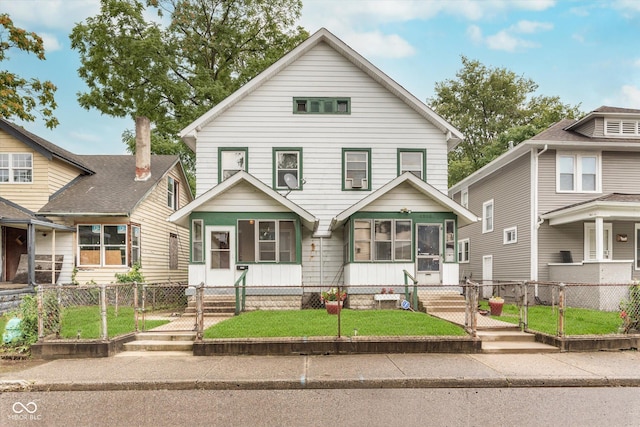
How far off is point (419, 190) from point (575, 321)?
19.0 ft

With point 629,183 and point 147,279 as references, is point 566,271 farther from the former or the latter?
point 147,279

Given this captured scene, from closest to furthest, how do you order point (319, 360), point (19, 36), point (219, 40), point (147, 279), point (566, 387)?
point (566, 387), point (319, 360), point (147, 279), point (19, 36), point (219, 40)

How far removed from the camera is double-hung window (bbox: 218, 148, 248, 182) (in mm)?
15680

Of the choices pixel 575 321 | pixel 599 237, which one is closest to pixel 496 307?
pixel 575 321

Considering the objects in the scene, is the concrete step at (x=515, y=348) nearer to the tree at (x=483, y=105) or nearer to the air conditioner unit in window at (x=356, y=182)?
the air conditioner unit in window at (x=356, y=182)

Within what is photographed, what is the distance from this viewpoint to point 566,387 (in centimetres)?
683

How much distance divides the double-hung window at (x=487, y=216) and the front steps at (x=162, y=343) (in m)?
16.5

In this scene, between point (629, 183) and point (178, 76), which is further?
point (178, 76)

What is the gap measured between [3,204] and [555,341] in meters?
19.7

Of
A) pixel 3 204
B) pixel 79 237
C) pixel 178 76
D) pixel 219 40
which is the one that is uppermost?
pixel 219 40

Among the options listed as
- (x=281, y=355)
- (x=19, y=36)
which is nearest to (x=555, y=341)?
(x=281, y=355)

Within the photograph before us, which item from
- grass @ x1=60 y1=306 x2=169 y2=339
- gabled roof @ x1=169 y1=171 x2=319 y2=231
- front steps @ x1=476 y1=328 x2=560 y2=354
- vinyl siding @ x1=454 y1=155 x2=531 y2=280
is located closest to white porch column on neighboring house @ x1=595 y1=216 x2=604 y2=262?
vinyl siding @ x1=454 y1=155 x2=531 y2=280

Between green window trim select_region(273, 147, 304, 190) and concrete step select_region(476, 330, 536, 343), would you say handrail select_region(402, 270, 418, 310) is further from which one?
green window trim select_region(273, 147, 304, 190)

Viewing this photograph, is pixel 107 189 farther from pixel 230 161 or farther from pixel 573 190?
pixel 573 190
